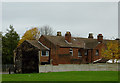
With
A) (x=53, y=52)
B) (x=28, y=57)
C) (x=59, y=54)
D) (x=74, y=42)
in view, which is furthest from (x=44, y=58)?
(x=74, y=42)

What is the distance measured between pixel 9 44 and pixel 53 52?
23.8 m

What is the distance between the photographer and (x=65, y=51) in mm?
56094

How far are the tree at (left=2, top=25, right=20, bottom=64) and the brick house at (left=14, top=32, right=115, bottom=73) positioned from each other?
42.6ft

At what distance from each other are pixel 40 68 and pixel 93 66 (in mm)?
10846

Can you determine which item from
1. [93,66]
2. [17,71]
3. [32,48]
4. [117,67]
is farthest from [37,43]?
[117,67]

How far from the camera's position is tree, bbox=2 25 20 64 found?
69625mm

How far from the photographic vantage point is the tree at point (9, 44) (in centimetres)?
6962

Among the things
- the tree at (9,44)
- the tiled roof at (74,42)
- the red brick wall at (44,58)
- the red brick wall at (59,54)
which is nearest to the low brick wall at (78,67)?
the red brick wall at (44,58)

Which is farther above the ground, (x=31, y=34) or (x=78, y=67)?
(x=31, y=34)

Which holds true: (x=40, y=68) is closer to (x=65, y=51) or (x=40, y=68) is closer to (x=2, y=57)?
(x=65, y=51)

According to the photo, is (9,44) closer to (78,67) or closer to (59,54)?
(59,54)

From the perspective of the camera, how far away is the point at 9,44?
242 ft

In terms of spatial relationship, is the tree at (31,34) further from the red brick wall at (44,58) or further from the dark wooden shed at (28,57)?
the red brick wall at (44,58)

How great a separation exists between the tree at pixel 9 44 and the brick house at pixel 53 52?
511 inches
